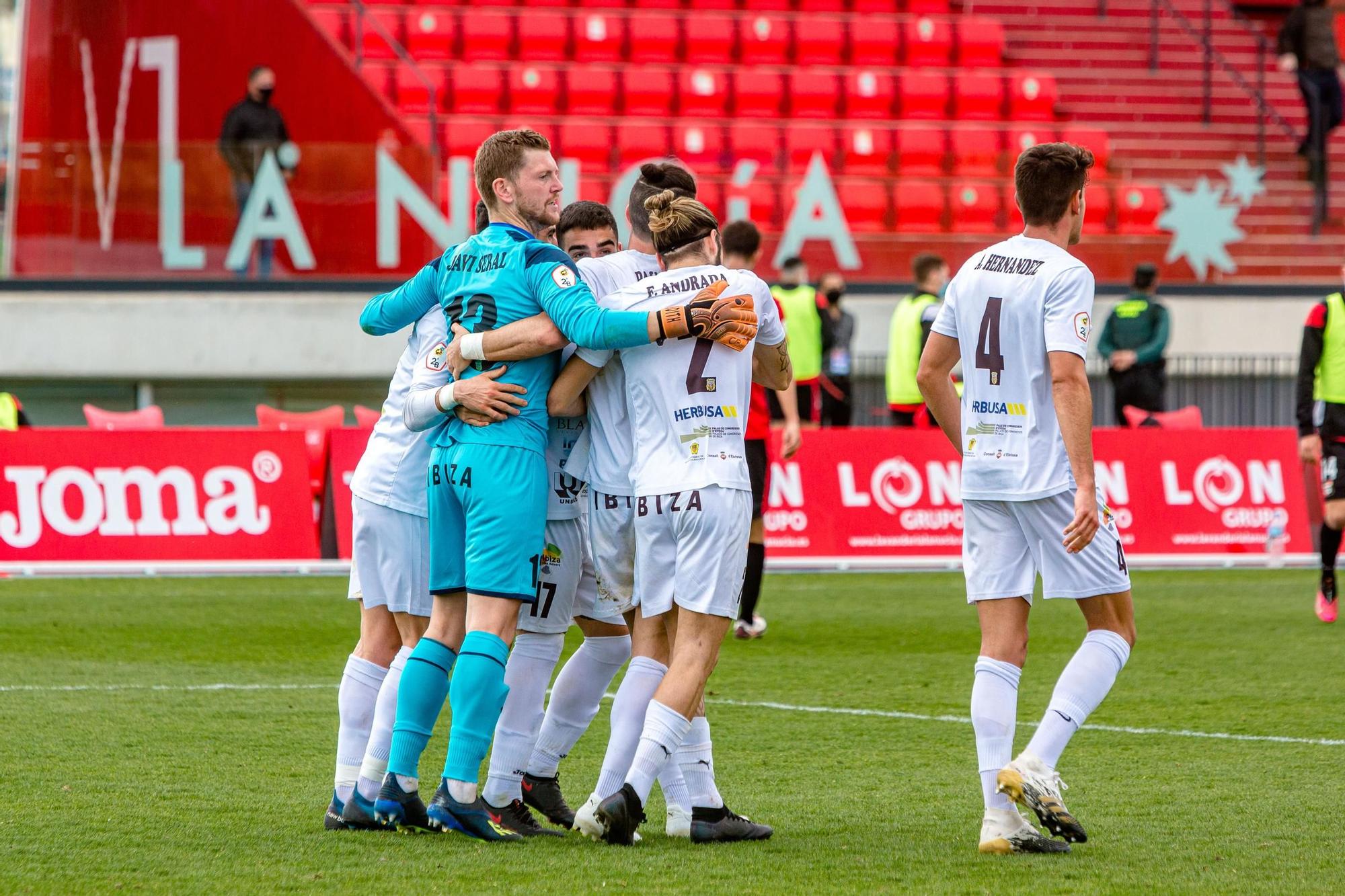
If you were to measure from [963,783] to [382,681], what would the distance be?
6.52 feet

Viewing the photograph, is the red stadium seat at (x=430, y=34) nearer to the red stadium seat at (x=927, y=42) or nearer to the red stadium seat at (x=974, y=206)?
the red stadium seat at (x=927, y=42)

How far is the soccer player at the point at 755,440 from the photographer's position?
9250mm

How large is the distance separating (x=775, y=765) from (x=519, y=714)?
57.3 inches

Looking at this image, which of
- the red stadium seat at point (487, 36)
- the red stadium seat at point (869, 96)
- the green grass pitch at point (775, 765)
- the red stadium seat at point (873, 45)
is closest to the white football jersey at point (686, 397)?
the green grass pitch at point (775, 765)

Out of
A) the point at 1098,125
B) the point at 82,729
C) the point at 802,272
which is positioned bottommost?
the point at 82,729

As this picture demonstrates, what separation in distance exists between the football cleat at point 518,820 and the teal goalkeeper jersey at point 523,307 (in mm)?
1033

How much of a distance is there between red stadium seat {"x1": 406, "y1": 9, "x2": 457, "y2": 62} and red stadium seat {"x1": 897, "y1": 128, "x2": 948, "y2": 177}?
5836 millimetres

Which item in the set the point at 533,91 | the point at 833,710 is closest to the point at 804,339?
the point at 833,710

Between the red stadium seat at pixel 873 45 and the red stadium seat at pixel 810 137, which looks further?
the red stadium seat at pixel 873 45

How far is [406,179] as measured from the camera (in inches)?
671

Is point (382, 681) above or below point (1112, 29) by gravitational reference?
below

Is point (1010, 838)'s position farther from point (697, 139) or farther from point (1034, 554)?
point (697, 139)

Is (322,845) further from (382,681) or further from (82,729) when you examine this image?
(82,729)

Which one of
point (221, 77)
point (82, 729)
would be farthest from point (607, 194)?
point (82, 729)
